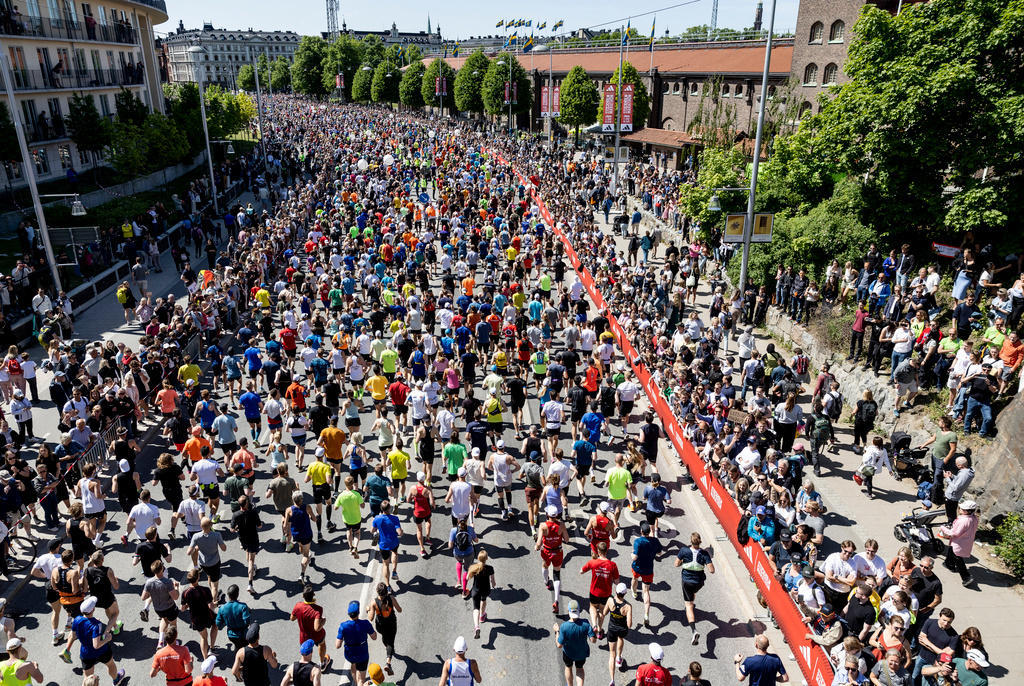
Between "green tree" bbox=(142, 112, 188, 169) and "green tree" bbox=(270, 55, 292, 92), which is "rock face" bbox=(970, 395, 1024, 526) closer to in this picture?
"green tree" bbox=(142, 112, 188, 169)

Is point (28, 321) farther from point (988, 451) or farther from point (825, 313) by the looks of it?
point (988, 451)

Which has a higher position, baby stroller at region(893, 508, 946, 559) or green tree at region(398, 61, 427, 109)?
green tree at region(398, 61, 427, 109)

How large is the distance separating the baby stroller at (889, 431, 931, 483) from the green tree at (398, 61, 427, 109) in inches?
3613

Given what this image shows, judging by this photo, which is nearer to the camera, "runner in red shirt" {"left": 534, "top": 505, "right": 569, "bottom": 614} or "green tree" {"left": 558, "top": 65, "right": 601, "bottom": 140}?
"runner in red shirt" {"left": 534, "top": 505, "right": 569, "bottom": 614}

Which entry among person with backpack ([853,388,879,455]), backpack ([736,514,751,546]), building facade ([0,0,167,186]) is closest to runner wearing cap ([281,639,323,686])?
backpack ([736,514,751,546])

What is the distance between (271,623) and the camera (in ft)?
31.5

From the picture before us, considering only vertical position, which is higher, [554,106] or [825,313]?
[554,106]

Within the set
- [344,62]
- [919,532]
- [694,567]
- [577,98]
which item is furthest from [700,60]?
[344,62]

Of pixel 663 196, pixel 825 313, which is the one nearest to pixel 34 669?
pixel 825 313

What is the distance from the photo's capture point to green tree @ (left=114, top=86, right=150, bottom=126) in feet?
130

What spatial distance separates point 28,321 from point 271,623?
16169 mm

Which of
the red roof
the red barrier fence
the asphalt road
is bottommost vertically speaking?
the asphalt road

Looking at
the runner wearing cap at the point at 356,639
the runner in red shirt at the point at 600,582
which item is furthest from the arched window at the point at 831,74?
the runner wearing cap at the point at 356,639

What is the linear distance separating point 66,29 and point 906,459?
152ft
